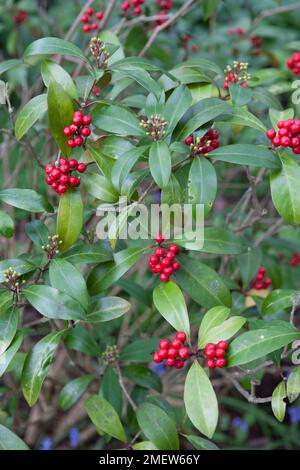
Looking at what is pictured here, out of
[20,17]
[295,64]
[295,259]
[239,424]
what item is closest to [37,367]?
[295,259]

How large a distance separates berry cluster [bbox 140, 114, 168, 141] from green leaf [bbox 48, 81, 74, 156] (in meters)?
0.18

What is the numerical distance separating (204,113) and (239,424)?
1.89 m

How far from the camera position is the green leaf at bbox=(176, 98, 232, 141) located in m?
1.40

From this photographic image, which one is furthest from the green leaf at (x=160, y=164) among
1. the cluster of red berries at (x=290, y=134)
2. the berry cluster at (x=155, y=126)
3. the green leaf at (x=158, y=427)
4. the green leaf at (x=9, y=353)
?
the green leaf at (x=158, y=427)

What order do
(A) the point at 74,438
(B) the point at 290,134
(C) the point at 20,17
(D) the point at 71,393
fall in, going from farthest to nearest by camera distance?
(C) the point at 20,17 → (A) the point at 74,438 → (D) the point at 71,393 → (B) the point at 290,134

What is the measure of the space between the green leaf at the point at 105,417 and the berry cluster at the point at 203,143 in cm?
75

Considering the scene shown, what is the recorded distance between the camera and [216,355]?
1.33 m

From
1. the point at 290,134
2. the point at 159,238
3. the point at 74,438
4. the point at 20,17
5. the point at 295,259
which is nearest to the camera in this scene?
the point at 290,134

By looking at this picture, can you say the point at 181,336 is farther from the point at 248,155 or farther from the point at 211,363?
the point at 248,155

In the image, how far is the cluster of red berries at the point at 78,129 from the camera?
1.39m

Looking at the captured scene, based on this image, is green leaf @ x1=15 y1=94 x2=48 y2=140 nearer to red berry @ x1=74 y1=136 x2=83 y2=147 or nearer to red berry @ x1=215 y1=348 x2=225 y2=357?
red berry @ x1=74 y1=136 x2=83 y2=147

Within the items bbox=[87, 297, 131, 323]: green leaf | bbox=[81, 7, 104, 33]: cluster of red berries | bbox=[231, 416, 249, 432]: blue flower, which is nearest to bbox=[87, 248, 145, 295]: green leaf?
bbox=[87, 297, 131, 323]: green leaf

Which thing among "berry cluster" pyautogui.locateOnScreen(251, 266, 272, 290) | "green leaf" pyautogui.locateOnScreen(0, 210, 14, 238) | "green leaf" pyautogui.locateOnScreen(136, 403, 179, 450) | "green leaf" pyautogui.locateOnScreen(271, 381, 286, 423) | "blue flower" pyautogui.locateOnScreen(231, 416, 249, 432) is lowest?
"blue flower" pyautogui.locateOnScreen(231, 416, 249, 432)

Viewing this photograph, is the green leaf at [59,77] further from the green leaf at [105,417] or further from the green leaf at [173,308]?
the green leaf at [105,417]
